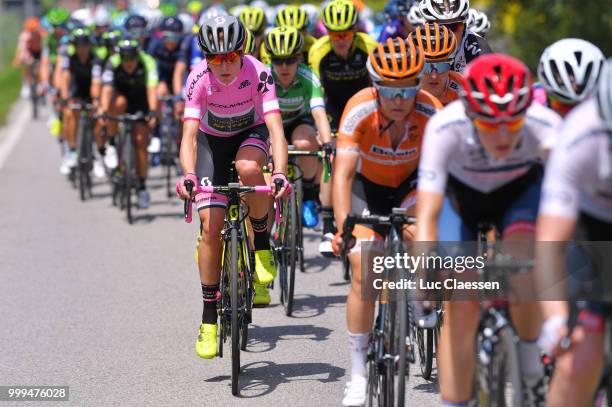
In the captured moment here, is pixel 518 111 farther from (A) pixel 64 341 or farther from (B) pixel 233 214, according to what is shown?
(A) pixel 64 341

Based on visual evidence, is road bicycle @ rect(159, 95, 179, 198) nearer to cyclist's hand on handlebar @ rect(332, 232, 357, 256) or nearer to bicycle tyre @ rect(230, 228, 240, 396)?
bicycle tyre @ rect(230, 228, 240, 396)

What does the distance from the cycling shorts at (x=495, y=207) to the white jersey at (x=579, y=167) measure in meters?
0.82

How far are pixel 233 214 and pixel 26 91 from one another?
23893 millimetres

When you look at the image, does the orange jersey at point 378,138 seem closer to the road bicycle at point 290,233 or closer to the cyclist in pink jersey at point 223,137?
the cyclist in pink jersey at point 223,137

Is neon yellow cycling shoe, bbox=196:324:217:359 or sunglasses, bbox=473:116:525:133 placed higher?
sunglasses, bbox=473:116:525:133

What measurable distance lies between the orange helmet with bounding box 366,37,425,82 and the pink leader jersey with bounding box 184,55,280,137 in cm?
171

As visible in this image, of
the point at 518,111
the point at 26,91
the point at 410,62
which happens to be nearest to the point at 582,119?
the point at 518,111

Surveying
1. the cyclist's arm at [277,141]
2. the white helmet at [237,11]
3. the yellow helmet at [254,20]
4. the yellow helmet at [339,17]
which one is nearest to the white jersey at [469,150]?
the cyclist's arm at [277,141]

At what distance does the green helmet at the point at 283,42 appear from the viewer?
408 inches

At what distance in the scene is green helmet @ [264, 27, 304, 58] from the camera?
10.4 metres

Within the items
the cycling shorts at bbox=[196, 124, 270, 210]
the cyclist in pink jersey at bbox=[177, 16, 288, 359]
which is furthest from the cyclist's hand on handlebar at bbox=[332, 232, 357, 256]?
the cycling shorts at bbox=[196, 124, 270, 210]

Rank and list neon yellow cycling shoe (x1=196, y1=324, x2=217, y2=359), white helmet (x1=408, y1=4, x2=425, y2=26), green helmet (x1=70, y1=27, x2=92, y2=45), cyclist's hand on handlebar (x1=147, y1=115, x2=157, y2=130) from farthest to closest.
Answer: green helmet (x1=70, y1=27, x2=92, y2=45) → cyclist's hand on handlebar (x1=147, y1=115, x2=157, y2=130) → white helmet (x1=408, y1=4, x2=425, y2=26) → neon yellow cycling shoe (x1=196, y1=324, x2=217, y2=359)

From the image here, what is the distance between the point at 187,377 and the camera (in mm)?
7957

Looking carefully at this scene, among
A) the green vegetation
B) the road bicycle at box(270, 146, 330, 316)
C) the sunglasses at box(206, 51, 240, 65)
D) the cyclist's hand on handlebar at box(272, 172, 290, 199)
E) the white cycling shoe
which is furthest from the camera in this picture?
the green vegetation
